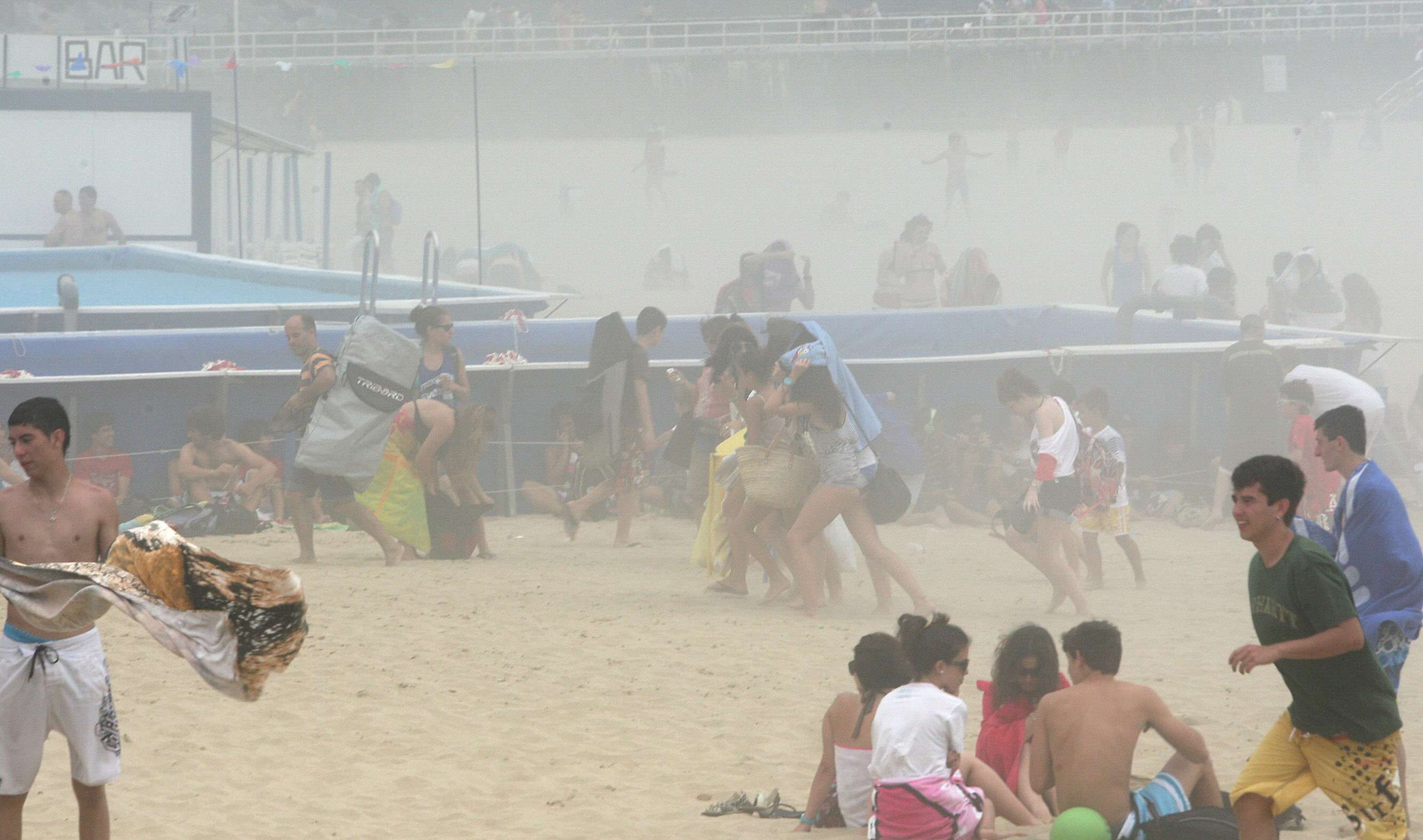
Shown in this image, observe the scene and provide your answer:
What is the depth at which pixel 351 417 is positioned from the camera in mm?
9336

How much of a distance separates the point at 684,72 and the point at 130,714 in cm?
3550

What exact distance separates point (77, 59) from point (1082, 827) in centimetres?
2011

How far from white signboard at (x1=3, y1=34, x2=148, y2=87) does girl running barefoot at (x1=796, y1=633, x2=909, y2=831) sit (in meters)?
18.5

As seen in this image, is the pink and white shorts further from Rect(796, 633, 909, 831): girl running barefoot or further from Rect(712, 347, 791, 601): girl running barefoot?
Rect(712, 347, 791, 601): girl running barefoot

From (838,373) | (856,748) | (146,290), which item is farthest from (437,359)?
(146,290)

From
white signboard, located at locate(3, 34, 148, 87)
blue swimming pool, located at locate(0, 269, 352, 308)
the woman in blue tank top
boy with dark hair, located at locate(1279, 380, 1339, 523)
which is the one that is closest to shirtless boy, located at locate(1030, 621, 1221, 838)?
boy with dark hair, located at locate(1279, 380, 1339, 523)

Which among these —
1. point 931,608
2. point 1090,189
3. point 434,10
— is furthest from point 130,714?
point 434,10

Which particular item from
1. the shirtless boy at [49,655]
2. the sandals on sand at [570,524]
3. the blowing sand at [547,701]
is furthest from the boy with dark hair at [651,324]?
the shirtless boy at [49,655]

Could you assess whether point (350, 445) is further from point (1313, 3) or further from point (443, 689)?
point (1313, 3)

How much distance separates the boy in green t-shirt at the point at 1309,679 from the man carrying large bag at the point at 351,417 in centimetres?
642

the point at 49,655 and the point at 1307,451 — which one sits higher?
the point at 1307,451

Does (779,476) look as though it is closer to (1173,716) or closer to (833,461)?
(833,461)

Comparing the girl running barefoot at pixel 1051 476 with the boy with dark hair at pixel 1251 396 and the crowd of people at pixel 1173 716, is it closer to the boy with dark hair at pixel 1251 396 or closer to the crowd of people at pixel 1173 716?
the boy with dark hair at pixel 1251 396

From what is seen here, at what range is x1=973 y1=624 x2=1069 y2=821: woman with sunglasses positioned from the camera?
503 centimetres
